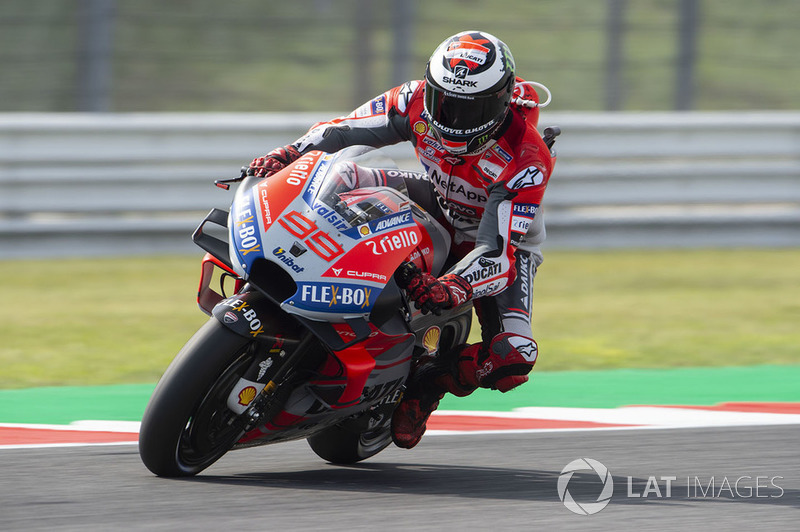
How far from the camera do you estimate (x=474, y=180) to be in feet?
15.6

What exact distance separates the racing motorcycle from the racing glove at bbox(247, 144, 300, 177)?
5.8 inches

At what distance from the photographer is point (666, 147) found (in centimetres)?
1073

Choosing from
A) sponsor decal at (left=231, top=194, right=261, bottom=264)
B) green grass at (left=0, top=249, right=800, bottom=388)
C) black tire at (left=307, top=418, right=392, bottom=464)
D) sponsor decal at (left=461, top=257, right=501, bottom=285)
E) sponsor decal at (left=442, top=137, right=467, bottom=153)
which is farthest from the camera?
green grass at (left=0, top=249, right=800, bottom=388)

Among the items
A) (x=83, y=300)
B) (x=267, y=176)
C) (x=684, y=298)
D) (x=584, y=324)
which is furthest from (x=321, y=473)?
(x=684, y=298)

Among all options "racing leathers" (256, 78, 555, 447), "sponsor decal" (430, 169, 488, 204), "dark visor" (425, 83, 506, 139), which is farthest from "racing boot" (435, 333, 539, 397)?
"dark visor" (425, 83, 506, 139)

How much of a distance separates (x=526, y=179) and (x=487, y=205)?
0.18 meters

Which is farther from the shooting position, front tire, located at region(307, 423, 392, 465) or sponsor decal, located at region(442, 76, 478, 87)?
front tire, located at region(307, 423, 392, 465)

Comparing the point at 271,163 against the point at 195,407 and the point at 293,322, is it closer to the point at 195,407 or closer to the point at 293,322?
the point at 293,322

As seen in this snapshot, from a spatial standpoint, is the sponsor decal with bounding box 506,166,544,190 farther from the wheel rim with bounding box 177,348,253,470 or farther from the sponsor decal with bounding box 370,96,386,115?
the wheel rim with bounding box 177,348,253,470

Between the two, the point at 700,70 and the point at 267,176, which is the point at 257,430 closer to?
the point at 267,176

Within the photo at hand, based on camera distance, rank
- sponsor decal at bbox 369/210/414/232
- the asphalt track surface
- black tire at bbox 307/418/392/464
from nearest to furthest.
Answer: the asphalt track surface < sponsor decal at bbox 369/210/414/232 < black tire at bbox 307/418/392/464

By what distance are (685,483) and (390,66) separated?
6735mm

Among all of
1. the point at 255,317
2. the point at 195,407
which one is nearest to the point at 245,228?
the point at 255,317

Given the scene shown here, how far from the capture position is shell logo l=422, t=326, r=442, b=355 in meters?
4.49
